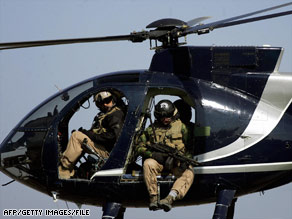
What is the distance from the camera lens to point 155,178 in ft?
44.6

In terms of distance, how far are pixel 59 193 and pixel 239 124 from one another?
329cm

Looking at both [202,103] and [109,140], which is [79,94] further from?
[202,103]

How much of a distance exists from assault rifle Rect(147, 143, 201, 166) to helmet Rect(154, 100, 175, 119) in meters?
0.52

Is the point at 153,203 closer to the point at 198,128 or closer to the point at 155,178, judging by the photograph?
the point at 155,178

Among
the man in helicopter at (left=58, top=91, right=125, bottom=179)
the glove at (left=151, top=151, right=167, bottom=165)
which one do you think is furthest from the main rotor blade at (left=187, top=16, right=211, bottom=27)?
the glove at (left=151, top=151, right=167, bottom=165)

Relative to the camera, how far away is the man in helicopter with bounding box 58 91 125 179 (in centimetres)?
1395

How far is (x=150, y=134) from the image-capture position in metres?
13.9

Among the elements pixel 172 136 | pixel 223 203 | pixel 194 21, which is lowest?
pixel 223 203

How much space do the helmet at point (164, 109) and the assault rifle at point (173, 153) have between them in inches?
20.5

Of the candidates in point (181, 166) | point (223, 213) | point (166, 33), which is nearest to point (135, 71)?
point (166, 33)

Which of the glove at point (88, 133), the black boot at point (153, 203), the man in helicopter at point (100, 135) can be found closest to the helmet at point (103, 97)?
the man in helicopter at point (100, 135)

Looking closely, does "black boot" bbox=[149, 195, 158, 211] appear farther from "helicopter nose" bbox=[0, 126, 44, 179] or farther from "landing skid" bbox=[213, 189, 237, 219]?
"helicopter nose" bbox=[0, 126, 44, 179]

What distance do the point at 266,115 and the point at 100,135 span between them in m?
2.76

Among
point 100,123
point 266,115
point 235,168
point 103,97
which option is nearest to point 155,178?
point 235,168
